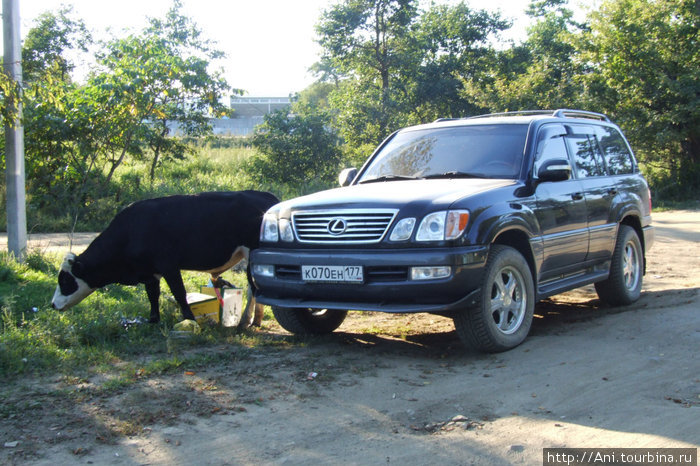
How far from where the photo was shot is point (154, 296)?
7113 millimetres

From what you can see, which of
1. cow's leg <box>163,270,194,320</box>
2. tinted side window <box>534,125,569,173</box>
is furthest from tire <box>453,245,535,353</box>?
cow's leg <box>163,270,194,320</box>

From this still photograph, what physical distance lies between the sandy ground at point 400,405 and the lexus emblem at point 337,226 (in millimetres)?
1001

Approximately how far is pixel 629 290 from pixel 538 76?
1693 centimetres

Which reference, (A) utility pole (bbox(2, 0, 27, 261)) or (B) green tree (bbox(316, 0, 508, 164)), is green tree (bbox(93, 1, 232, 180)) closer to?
(A) utility pole (bbox(2, 0, 27, 261))

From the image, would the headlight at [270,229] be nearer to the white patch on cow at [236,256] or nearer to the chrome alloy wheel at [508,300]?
the white patch on cow at [236,256]

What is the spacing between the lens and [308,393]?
464 centimetres

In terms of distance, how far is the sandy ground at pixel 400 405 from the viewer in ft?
11.9

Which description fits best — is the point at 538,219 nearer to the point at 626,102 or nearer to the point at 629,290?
the point at 629,290

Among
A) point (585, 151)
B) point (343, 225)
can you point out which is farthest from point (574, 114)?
point (343, 225)

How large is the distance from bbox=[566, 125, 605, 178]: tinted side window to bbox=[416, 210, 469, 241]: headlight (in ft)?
7.33

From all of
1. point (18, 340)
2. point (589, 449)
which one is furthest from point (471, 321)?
point (18, 340)

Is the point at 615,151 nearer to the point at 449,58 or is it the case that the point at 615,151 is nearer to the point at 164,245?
the point at 164,245

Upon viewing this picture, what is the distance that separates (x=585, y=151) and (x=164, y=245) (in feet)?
14.0

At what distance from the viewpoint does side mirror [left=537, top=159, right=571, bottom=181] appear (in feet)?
19.6
